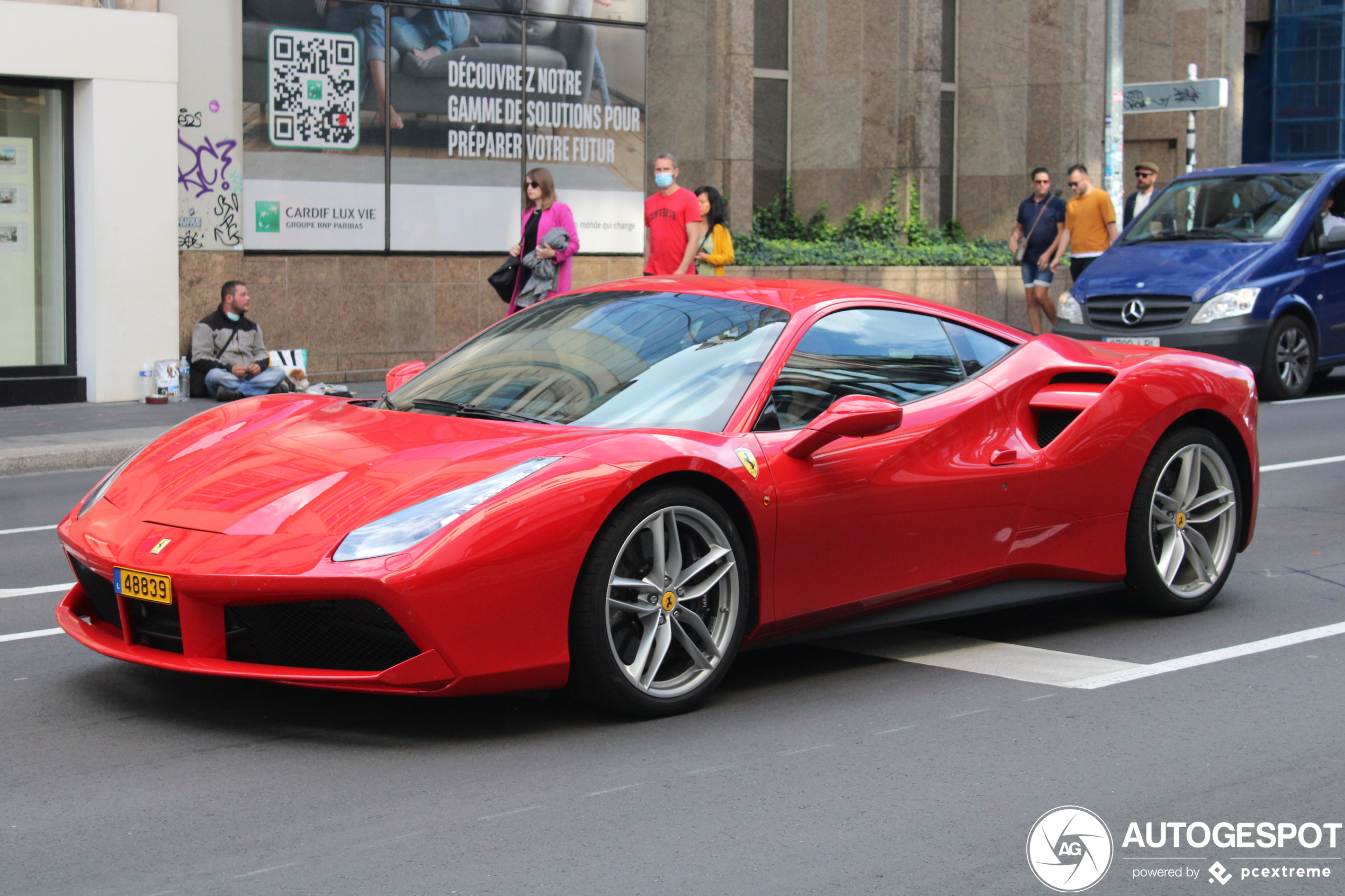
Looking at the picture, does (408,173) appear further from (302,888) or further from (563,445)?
(302,888)

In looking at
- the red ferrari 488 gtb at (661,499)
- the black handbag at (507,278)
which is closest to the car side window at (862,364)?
the red ferrari 488 gtb at (661,499)

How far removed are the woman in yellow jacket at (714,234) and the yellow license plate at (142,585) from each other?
33.5 feet

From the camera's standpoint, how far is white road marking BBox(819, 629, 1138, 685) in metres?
5.64

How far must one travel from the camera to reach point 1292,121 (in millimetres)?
42469

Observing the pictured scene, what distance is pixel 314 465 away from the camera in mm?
4934

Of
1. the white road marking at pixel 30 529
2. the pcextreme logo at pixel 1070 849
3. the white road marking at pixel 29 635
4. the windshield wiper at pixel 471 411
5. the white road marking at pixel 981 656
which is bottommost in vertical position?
the pcextreme logo at pixel 1070 849

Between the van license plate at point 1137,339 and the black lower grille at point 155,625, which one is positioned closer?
the black lower grille at point 155,625

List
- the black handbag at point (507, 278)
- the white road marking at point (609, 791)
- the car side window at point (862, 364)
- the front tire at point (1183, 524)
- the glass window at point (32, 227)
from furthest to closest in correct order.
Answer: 1. the glass window at point (32, 227)
2. the black handbag at point (507, 278)
3. the front tire at point (1183, 524)
4. the car side window at point (862, 364)
5. the white road marking at point (609, 791)

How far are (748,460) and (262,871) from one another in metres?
2.04

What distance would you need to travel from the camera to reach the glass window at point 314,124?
50.4 ft

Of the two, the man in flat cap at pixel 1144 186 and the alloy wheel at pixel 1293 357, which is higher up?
the man in flat cap at pixel 1144 186

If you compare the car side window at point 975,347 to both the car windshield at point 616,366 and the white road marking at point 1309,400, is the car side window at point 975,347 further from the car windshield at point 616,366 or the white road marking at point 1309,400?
the white road marking at point 1309,400

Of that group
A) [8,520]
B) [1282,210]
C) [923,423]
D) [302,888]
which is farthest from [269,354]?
[302,888]

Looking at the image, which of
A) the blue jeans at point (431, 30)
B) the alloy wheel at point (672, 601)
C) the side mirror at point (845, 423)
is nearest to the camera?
the alloy wheel at point (672, 601)
